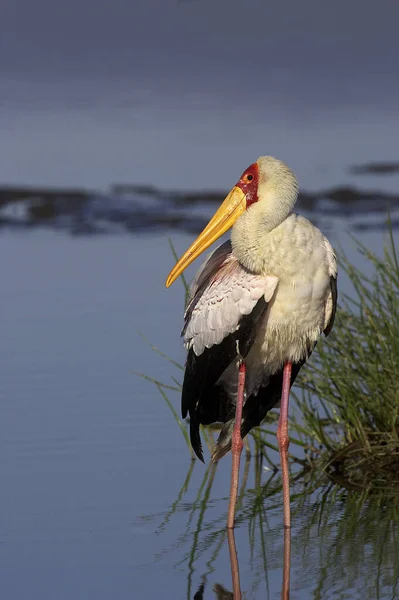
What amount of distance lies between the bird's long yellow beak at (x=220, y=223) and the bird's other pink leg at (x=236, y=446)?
1.52 ft

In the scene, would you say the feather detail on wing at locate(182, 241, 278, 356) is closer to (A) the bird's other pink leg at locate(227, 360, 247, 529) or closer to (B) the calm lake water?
(A) the bird's other pink leg at locate(227, 360, 247, 529)

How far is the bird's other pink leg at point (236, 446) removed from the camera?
5629 mm

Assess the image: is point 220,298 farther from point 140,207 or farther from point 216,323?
point 140,207

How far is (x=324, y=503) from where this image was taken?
5.91m

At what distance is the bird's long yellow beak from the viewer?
229 inches

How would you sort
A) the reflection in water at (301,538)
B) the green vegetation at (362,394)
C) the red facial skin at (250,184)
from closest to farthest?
1. the reflection in water at (301,538)
2. the red facial skin at (250,184)
3. the green vegetation at (362,394)

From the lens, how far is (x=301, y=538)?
548 cm

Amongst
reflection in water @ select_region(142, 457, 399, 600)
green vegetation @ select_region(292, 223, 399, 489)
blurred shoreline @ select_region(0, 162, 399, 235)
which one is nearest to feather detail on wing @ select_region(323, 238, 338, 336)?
green vegetation @ select_region(292, 223, 399, 489)

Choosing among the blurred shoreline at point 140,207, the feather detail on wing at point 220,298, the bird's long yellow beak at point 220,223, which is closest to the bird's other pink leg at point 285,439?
the feather detail on wing at point 220,298

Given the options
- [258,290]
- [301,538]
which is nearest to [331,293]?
[258,290]

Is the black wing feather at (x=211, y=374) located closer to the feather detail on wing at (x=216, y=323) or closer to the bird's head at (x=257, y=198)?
the feather detail on wing at (x=216, y=323)

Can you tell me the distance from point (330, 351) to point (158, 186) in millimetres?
7677

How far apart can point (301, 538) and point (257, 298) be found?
94 cm

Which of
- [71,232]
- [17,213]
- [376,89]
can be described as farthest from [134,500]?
[376,89]
